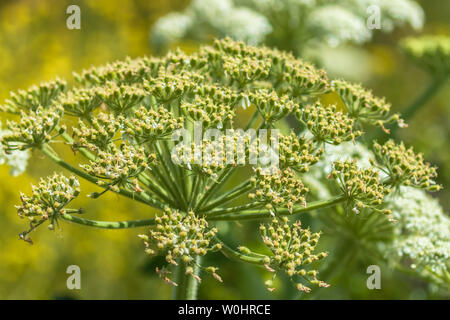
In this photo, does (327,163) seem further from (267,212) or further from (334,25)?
(334,25)

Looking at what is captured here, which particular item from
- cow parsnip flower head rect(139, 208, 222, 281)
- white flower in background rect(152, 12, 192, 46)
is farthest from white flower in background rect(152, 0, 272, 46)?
cow parsnip flower head rect(139, 208, 222, 281)

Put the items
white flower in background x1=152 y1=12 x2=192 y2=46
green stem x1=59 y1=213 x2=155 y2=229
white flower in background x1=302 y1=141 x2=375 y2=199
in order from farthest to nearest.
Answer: white flower in background x1=152 y1=12 x2=192 y2=46 < white flower in background x1=302 y1=141 x2=375 y2=199 < green stem x1=59 y1=213 x2=155 y2=229

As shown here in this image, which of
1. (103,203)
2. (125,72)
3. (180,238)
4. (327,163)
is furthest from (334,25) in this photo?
(103,203)

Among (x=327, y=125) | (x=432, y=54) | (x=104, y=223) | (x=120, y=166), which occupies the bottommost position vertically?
(x=104, y=223)

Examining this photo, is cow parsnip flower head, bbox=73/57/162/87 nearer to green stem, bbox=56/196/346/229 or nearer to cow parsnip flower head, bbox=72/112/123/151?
cow parsnip flower head, bbox=72/112/123/151

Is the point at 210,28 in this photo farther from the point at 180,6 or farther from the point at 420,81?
the point at 420,81

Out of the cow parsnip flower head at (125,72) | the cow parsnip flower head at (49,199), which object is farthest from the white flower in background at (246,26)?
the cow parsnip flower head at (49,199)
